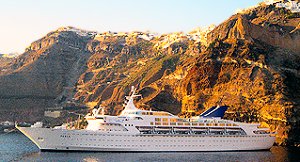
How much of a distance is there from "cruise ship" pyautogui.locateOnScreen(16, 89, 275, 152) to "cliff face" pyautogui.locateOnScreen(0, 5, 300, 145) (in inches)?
406

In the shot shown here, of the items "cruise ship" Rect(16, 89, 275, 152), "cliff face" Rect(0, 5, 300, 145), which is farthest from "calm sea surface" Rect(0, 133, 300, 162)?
"cliff face" Rect(0, 5, 300, 145)

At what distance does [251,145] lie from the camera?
60.8 meters

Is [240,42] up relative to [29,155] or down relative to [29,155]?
up

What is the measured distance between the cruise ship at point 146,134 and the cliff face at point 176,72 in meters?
10.3

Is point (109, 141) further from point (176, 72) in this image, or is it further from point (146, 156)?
point (176, 72)

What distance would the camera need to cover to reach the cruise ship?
53000 millimetres

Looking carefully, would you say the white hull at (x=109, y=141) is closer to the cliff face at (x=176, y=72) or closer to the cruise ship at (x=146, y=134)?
the cruise ship at (x=146, y=134)

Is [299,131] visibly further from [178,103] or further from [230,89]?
[178,103]

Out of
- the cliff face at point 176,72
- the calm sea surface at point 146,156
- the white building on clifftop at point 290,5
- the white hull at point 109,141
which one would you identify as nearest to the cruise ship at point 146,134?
the white hull at point 109,141

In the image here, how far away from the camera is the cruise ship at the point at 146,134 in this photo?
53.0 meters

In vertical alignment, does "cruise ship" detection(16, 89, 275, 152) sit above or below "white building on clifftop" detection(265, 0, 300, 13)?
below

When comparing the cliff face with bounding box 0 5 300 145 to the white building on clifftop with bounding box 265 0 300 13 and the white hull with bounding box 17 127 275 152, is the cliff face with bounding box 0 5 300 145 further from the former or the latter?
the white hull with bounding box 17 127 275 152

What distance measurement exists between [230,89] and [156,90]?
25.3 m

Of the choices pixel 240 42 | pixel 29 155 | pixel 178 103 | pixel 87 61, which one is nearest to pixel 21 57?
pixel 87 61
